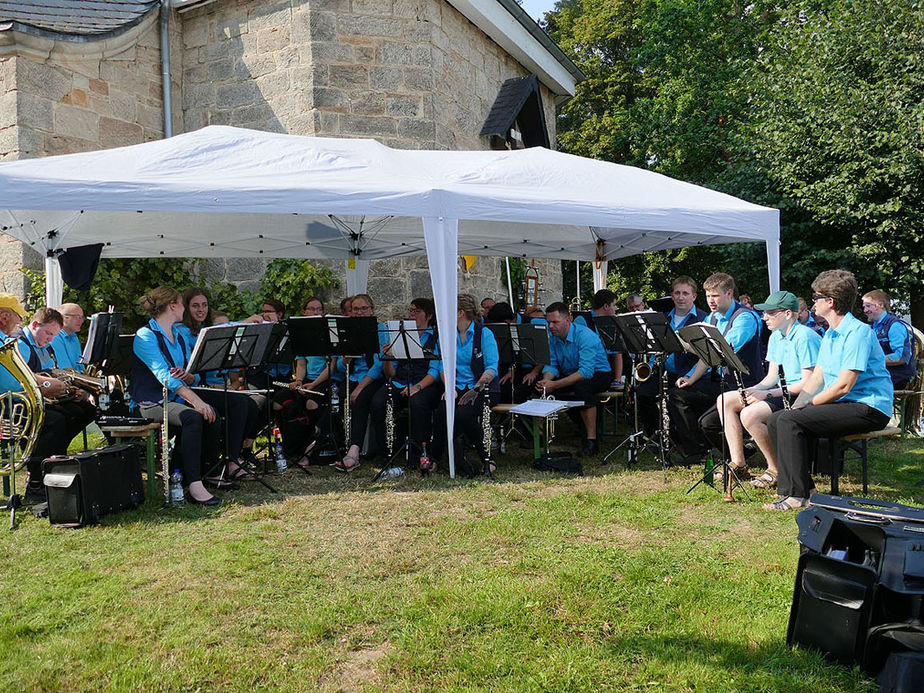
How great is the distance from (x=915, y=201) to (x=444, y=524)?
1292 centimetres

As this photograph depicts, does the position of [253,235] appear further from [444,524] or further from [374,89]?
[444,524]

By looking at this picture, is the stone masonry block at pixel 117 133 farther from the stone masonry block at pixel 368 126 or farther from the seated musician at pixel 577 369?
the seated musician at pixel 577 369

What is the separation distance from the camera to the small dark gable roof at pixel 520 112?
539 inches

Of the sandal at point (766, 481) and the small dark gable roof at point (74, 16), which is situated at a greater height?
the small dark gable roof at point (74, 16)

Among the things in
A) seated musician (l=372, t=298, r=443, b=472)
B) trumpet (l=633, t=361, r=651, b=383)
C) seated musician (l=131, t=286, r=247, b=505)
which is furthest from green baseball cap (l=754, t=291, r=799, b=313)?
seated musician (l=131, t=286, r=247, b=505)

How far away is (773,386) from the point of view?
19.7ft

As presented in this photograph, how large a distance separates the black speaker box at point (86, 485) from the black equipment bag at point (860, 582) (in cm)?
442

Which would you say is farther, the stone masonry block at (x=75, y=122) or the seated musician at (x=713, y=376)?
the stone masonry block at (x=75, y=122)

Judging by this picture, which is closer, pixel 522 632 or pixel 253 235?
pixel 522 632

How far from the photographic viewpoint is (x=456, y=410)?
7.03 meters

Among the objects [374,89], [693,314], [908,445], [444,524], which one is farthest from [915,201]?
[444,524]

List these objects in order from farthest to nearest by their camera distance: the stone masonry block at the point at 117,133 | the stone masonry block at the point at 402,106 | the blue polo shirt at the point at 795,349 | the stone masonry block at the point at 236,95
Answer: the stone masonry block at the point at 236,95
the stone masonry block at the point at 402,106
the stone masonry block at the point at 117,133
the blue polo shirt at the point at 795,349

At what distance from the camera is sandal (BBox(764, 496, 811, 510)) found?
17.3 ft

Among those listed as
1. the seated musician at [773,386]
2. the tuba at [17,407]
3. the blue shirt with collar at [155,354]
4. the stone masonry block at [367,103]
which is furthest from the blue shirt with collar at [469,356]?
the stone masonry block at [367,103]
